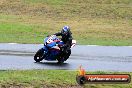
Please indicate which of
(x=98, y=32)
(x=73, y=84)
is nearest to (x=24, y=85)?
(x=73, y=84)

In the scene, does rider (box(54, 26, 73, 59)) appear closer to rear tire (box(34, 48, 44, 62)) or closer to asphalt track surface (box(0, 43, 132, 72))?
asphalt track surface (box(0, 43, 132, 72))

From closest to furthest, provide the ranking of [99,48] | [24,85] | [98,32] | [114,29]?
[24,85], [99,48], [98,32], [114,29]

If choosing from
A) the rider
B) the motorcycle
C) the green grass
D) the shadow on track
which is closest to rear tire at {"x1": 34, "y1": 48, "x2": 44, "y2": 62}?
the motorcycle

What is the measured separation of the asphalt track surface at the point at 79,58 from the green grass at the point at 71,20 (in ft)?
7.39

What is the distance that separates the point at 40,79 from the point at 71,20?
2459 centimetres

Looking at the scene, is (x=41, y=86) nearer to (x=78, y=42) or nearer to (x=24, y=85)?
(x=24, y=85)

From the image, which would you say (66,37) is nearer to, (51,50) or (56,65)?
(51,50)

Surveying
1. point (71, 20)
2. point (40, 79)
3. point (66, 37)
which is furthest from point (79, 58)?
point (71, 20)

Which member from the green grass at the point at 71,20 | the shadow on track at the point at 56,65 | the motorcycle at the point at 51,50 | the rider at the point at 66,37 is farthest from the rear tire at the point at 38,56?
the green grass at the point at 71,20

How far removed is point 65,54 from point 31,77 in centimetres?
500

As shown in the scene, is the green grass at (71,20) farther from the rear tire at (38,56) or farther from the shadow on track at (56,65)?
the shadow on track at (56,65)

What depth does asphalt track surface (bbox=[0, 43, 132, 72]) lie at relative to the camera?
57.4ft

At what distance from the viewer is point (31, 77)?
44.7 feet

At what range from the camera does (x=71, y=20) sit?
1485 inches
